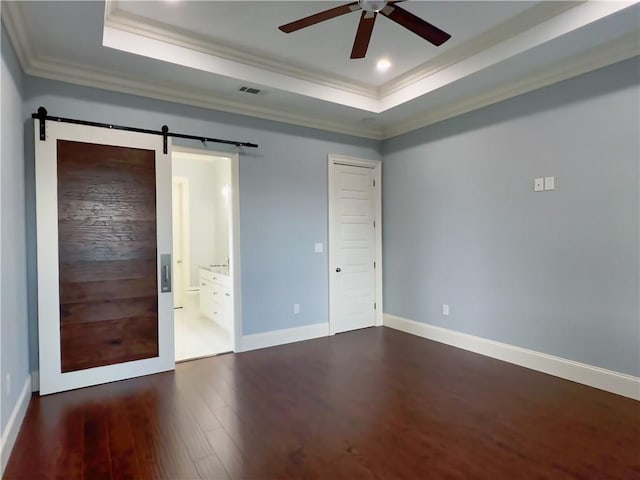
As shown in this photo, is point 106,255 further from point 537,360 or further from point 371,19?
point 537,360

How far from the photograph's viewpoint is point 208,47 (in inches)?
130

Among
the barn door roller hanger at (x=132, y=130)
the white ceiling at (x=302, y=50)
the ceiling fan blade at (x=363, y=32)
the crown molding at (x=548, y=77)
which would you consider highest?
the white ceiling at (x=302, y=50)

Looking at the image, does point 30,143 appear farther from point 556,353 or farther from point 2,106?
point 556,353

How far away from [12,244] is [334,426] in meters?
2.53

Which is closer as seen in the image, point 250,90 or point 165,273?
point 165,273

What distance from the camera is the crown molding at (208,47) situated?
114 inches

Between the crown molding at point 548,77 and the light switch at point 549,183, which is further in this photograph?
the light switch at point 549,183

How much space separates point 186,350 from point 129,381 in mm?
913

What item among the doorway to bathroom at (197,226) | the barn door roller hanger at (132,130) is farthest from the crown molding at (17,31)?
the doorway to bathroom at (197,226)

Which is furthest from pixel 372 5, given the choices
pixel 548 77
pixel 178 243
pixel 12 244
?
pixel 178 243

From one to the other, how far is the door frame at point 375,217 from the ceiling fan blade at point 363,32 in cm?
214

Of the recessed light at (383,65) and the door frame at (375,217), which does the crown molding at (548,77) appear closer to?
the door frame at (375,217)

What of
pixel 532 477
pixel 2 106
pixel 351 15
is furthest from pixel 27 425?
pixel 351 15

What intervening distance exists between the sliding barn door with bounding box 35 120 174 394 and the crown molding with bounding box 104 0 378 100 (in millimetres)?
883
